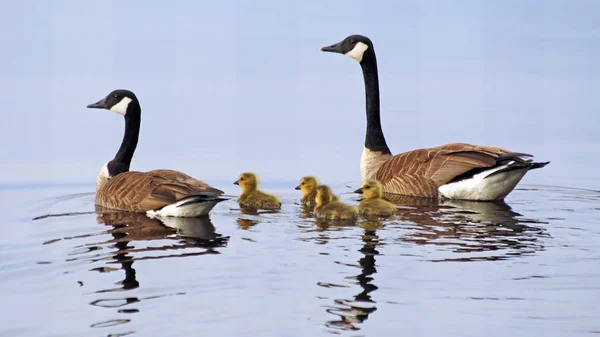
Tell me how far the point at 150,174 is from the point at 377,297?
16.4 feet

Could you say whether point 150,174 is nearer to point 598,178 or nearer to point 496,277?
point 496,277

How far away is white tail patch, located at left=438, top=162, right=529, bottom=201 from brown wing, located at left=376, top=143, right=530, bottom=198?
118mm

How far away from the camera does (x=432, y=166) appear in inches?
545

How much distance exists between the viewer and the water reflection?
7.75m

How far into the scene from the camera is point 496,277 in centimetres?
898

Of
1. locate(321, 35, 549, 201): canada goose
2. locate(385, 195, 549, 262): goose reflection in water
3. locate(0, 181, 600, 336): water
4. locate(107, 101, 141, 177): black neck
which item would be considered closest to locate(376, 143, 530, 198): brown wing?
locate(321, 35, 549, 201): canada goose

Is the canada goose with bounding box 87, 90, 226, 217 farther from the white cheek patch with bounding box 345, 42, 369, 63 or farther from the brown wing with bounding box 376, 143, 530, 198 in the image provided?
the white cheek patch with bounding box 345, 42, 369, 63

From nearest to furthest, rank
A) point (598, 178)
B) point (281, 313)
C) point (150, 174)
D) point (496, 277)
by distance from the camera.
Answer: point (281, 313)
point (496, 277)
point (150, 174)
point (598, 178)

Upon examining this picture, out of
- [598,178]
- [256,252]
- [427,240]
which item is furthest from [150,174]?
[598,178]

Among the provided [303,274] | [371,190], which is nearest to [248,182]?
[371,190]

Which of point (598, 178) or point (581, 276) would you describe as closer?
point (581, 276)

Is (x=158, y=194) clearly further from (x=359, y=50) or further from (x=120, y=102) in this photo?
(x=359, y=50)

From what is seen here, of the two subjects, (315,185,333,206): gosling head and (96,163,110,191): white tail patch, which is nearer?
(315,185,333,206): gosling head

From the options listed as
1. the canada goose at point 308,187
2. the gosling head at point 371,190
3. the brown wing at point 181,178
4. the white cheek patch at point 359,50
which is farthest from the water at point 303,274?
the white cheek patch at point 359,50
